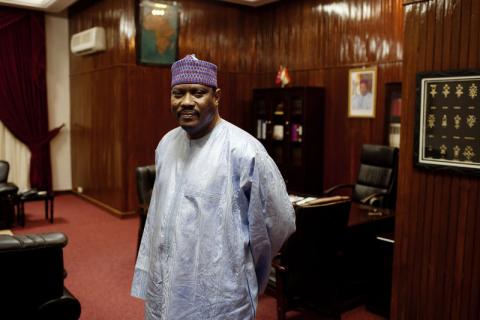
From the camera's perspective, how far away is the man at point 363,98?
18.5 ft

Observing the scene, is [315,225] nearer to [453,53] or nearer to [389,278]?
[389,278]

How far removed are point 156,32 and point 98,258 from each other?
3116 mm

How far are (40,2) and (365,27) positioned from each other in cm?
463

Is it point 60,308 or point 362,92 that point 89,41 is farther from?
point 60,308

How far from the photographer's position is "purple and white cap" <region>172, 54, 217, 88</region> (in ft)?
5.43

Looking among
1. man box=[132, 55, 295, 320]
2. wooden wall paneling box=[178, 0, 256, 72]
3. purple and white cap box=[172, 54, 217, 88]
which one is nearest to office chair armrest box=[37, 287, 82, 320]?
man box=[132, 55, 295, 320]

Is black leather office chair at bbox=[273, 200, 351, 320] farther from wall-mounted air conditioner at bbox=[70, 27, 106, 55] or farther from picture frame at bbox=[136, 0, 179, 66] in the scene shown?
wall-mounted air conditioner at bbox=[70, 27, 106, 55]

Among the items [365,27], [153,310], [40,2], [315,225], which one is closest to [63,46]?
[40,2]

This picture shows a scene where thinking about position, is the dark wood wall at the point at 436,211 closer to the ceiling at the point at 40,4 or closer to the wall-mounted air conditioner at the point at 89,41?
the wall-mounted air conditioner at the point at 89,41

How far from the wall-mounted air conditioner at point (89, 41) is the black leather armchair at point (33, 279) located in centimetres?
465

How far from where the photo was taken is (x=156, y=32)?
6.18 m

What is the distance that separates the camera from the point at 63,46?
303 inches

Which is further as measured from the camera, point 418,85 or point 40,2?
point 40,2

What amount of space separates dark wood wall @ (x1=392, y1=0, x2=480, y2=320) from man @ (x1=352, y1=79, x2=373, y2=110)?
9.94ft
